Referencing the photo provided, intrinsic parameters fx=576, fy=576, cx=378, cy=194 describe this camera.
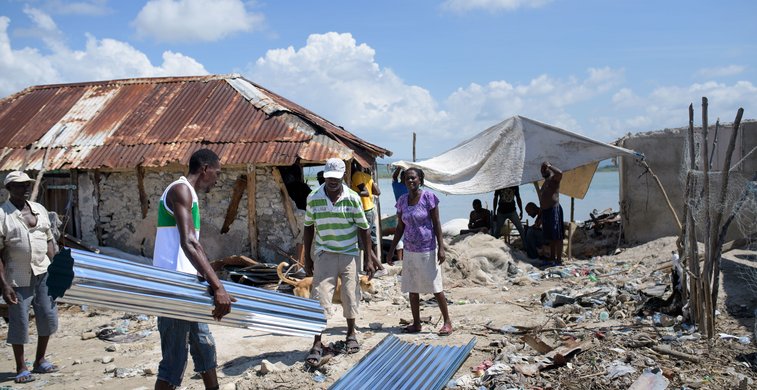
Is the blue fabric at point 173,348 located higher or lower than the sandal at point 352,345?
higher

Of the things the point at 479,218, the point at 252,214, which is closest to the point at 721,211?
the point at 252,214

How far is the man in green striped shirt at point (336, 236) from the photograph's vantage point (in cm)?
489

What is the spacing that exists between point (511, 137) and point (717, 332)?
6.27m

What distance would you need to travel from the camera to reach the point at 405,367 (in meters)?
4.63

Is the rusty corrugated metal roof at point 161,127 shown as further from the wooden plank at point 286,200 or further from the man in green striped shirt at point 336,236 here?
the man in green striped shirt at point 336,236

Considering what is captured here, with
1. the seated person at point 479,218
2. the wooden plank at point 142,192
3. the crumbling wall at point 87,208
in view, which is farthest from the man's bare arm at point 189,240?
the seated person at point 479,218

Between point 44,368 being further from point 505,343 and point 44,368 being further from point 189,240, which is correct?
point 505,343

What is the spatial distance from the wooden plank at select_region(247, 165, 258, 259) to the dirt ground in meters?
2.09

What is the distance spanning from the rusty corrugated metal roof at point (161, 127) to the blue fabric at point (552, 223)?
303 centimetres

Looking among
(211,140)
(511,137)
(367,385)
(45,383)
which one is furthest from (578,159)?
(45,383)

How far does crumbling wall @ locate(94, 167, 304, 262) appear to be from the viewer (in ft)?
29.4

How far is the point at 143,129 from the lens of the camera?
32.9ft

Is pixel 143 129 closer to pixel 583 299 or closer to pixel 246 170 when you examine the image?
pixel 246 170

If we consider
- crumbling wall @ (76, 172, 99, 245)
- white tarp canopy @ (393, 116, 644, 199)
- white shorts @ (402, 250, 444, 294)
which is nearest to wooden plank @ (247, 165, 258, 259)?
crumbling wall @ (76, 172, 99, 245)
